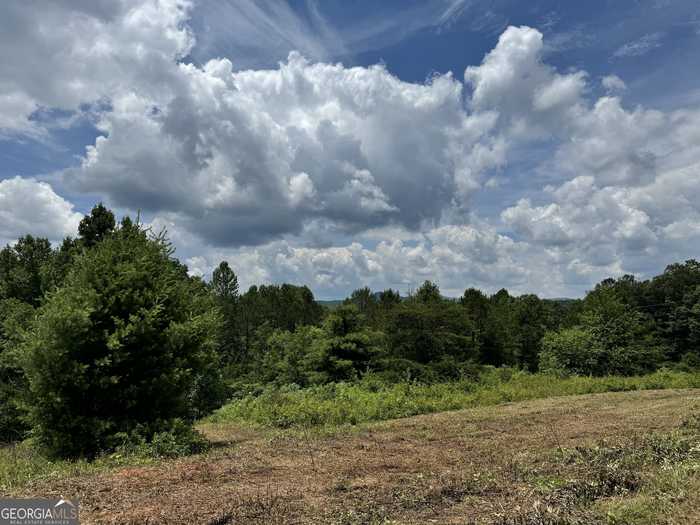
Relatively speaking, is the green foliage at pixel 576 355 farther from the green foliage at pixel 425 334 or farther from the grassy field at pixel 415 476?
the grassy field at pixel 415 476

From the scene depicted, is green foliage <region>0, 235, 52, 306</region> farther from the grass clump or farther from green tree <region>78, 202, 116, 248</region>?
the grass clump

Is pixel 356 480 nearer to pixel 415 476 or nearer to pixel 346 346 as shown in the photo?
pixel 415 476

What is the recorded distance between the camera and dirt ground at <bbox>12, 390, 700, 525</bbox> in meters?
5.30

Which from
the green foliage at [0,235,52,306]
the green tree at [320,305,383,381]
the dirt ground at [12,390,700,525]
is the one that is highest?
the green foliage at [0,235,52,306]

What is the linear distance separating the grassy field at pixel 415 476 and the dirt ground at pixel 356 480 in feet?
0.08

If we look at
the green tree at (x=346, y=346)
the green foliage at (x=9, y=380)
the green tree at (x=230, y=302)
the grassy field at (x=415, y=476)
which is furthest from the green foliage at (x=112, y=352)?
the green tree at (x=230, y=302)

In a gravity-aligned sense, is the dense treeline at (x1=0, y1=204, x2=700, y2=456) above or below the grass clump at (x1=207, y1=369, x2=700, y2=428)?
above

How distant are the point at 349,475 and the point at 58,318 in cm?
669

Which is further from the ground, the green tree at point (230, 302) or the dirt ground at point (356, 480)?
the green tree at point (230, 302)

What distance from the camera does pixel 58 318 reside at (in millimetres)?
9633

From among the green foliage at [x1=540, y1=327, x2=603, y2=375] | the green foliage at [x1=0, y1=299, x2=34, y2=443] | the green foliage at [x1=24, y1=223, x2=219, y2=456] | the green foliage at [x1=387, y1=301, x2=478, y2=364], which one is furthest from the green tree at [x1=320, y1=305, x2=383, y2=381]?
the green foliage at [x1=0, y1=299, x2=34, y2=443]

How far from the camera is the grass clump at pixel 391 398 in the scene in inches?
617

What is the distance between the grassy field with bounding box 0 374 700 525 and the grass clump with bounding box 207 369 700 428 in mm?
2504

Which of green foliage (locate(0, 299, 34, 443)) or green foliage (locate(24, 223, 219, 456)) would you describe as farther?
green foliage (locate(0, 299, 34, 443))
